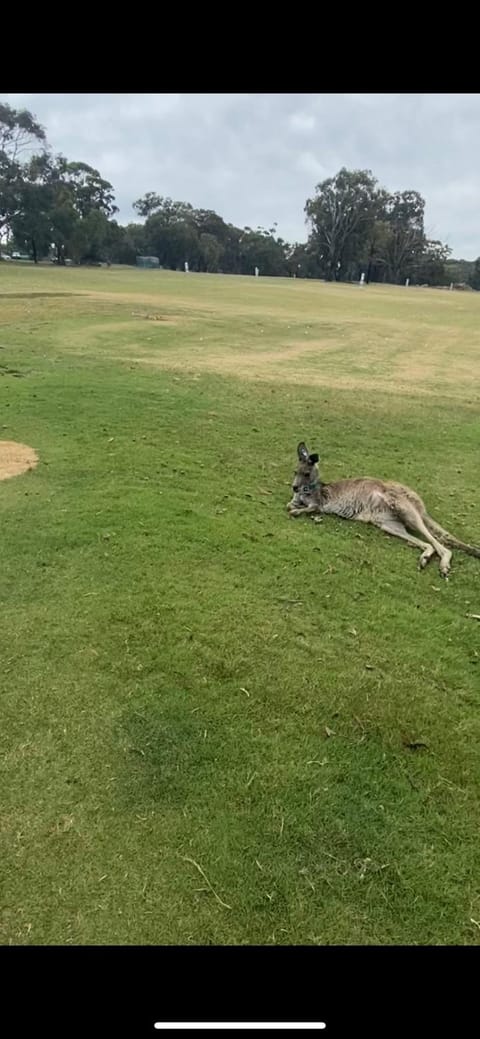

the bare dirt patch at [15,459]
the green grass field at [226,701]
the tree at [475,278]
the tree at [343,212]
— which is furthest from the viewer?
the tree at [475,278]

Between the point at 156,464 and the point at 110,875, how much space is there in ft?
16.7

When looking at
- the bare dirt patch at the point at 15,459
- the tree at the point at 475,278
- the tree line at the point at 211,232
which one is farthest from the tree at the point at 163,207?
the bare dirt patch at the point at 15,459

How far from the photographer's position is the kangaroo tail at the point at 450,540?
5.57 m

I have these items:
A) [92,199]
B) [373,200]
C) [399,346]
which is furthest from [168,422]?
[373,200]

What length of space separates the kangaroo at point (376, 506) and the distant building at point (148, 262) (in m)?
72.4

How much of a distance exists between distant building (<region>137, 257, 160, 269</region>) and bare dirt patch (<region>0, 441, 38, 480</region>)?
7078cm

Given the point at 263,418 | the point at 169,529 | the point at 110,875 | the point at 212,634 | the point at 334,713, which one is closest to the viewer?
the point at 110,875

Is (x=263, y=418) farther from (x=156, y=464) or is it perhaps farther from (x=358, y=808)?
(x=358, y=808)

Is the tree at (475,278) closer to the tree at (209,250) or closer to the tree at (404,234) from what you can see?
the tree at (404,234)

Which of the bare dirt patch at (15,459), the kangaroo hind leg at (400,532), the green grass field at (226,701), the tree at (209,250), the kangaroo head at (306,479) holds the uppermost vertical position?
the tree at (209,250)

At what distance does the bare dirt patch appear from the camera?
670 cm

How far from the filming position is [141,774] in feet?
9.86
